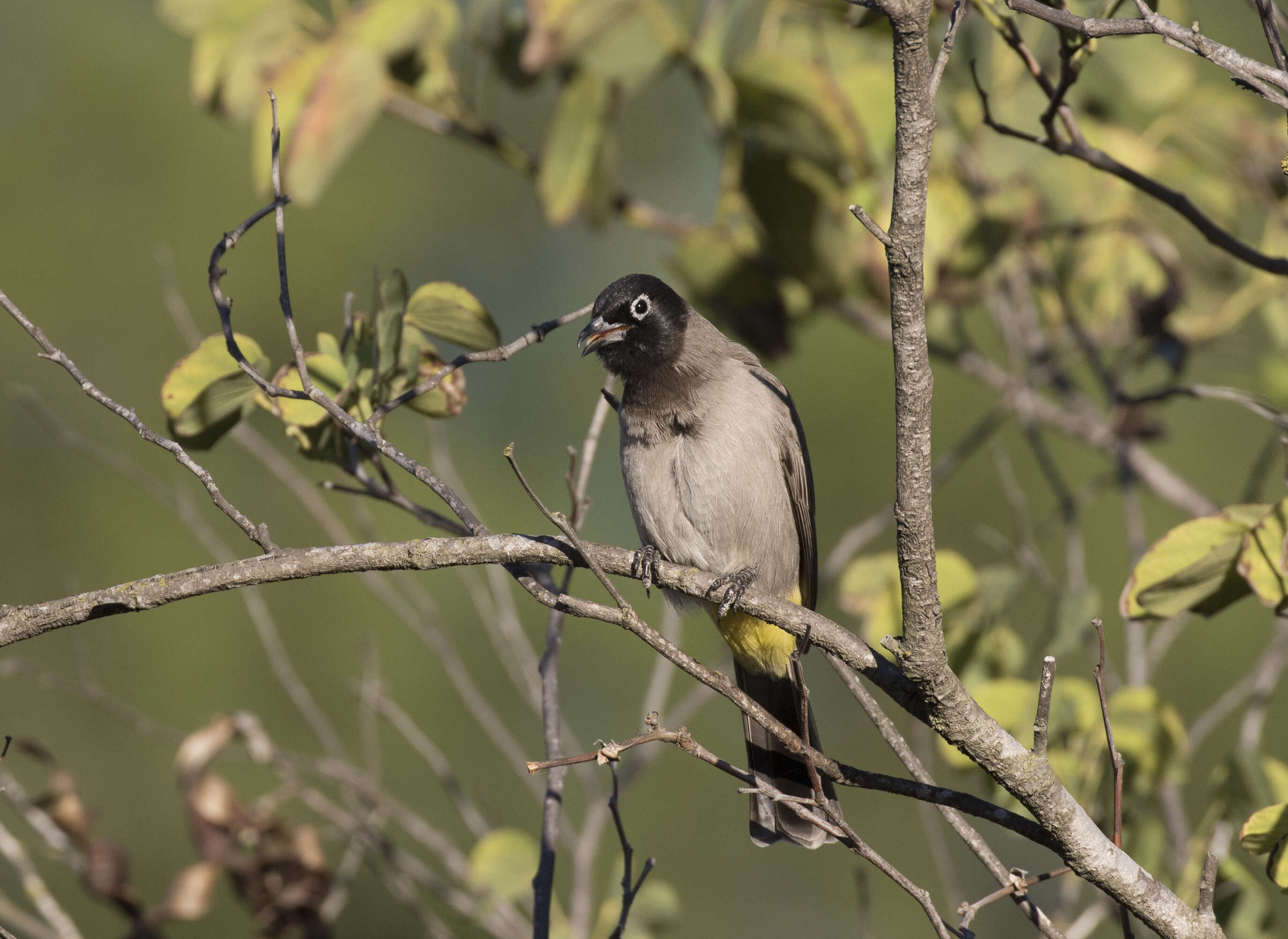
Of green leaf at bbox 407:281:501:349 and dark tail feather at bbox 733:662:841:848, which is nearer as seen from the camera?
green leaf at bbox 407:281:501:349

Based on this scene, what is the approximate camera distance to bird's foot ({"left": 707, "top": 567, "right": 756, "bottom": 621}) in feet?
9.68

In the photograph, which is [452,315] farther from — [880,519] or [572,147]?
[880,519]

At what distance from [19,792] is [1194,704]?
861 centimetres

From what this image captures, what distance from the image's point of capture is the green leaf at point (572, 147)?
3.87 meters

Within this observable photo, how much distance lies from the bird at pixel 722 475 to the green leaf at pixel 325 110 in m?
1.08

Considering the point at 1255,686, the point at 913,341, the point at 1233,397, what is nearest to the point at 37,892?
the point at 913,341

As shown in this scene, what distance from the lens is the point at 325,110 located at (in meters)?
3.43

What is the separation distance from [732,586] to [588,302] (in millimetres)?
4350

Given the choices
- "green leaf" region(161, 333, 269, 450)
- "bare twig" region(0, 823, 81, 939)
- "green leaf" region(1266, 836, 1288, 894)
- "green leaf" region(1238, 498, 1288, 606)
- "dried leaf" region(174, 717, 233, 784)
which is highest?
"green leaf" region(1238, 498, 1288, 606)

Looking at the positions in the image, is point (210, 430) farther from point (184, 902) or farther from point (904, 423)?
point (904, 423)

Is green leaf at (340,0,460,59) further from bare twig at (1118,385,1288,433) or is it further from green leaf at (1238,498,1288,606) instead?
green leaf at (1238,498,1288,606)

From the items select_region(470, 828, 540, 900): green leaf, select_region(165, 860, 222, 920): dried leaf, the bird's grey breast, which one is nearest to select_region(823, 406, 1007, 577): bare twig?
the bird's grey breast

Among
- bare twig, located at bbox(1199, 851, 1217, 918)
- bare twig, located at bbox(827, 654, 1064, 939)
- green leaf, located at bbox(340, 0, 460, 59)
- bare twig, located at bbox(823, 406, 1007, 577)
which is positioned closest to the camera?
bare twig, located at bbox(1199, 851, 1217, 918)

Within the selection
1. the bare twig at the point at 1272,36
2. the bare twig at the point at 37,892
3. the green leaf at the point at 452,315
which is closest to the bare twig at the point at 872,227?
the bare twig at the point at 1272,36
